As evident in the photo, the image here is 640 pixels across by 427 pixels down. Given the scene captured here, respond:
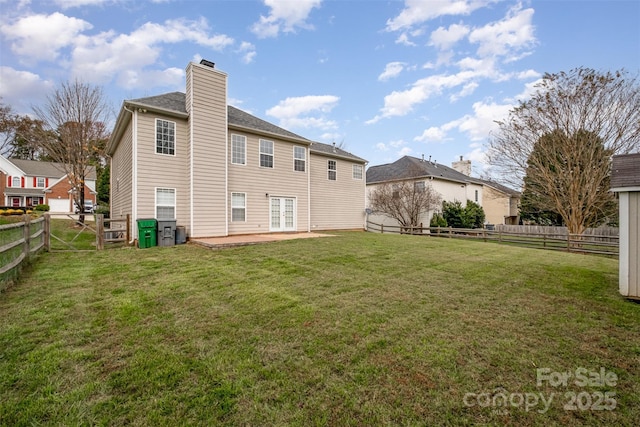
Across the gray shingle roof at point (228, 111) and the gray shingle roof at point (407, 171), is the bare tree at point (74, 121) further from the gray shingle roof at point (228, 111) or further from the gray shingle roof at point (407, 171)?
the gray shingle roof at point (407, 171)

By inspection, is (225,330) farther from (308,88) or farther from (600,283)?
(308,88)

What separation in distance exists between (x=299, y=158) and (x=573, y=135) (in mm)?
15075

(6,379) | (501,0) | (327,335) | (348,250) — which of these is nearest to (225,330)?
(327,335)

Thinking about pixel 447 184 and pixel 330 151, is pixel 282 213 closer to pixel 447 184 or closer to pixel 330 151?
pixel 330 151

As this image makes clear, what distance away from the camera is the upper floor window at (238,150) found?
12438 millimetres

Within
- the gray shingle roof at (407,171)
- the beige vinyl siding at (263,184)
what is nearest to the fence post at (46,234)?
the beige vinyl siding at (263,184)

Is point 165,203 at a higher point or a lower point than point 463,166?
lower

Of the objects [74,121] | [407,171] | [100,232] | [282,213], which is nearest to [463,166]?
[407,171]

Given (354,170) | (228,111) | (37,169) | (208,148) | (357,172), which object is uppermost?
(37,169)

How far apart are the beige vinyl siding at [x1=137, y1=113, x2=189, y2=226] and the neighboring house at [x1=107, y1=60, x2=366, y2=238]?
0.10 ft

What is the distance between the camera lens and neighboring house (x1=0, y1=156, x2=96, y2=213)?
101 feet

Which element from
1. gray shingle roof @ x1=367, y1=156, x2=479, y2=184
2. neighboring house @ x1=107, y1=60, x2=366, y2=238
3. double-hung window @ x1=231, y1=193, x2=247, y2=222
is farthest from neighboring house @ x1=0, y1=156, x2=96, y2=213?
gray shingle roof @ x1=367, y1=156, x2=479, y2=184

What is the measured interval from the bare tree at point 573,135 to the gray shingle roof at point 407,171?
5925mm

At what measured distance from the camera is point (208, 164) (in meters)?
11.2
